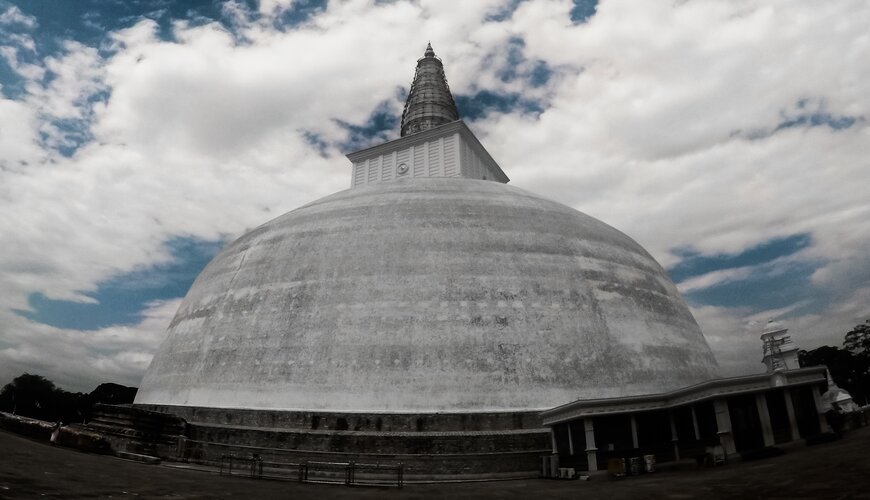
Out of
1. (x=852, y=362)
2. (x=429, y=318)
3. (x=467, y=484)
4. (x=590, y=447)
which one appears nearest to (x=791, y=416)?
(x=590, y=447)

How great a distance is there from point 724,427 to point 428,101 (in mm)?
26975

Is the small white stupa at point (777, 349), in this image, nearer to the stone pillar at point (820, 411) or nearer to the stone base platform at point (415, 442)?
the stone pillar at point (820, 411)

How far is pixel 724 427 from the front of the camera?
11148mm

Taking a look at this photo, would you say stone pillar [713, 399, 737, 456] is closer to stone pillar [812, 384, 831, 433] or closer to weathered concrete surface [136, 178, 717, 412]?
stone pillar [812, 384, 831, 433]

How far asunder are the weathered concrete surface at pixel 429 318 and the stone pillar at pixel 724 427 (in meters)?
2.88

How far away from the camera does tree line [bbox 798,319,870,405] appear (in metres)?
43.6

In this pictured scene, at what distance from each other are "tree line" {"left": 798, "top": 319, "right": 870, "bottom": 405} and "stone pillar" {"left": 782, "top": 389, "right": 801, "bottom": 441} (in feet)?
126

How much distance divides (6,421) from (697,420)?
1815 centimetres

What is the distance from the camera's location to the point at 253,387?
47.0 feet

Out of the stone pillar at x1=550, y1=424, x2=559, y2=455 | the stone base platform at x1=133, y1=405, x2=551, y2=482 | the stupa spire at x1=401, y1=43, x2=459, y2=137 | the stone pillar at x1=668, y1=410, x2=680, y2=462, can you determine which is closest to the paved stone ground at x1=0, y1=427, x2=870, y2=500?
the stone pillar at x1=668, y1=410, x2=680, y2=462

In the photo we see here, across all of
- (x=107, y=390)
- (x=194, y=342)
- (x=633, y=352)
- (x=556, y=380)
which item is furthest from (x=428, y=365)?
(x=107, y=390)

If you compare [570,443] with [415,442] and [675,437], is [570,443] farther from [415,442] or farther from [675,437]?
[415,442]

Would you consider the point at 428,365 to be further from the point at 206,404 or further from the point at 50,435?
the point at 50,435

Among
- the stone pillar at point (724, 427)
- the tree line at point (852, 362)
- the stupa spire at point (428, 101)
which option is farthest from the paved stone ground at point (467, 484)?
the tree line at point (852, 362)
